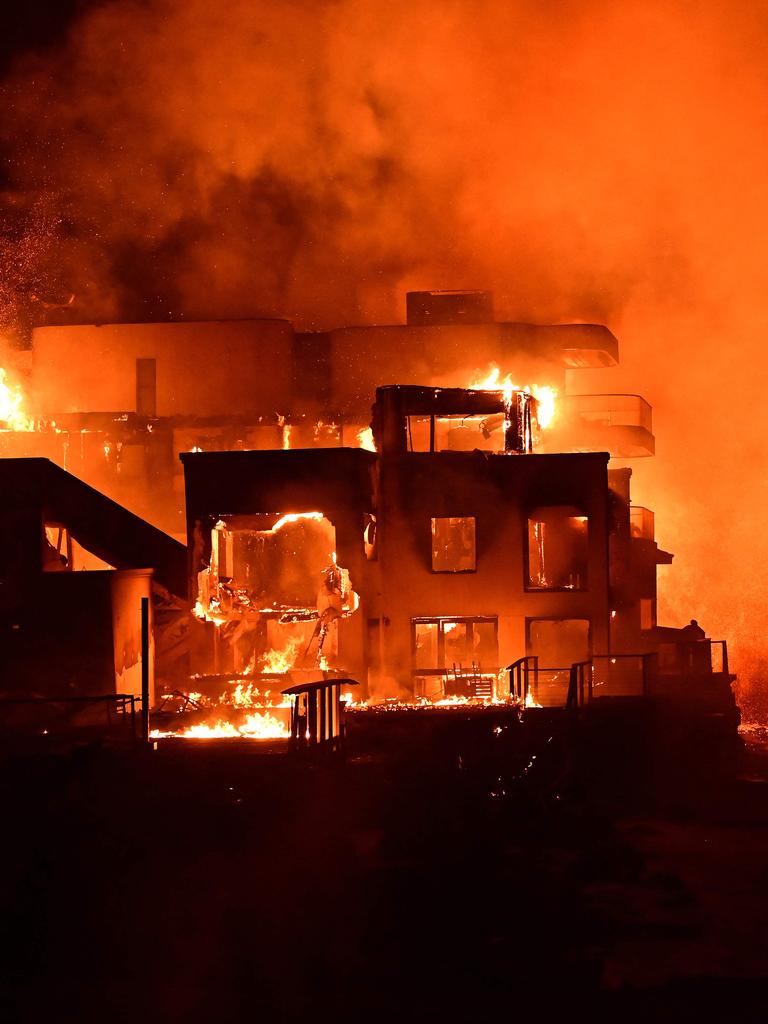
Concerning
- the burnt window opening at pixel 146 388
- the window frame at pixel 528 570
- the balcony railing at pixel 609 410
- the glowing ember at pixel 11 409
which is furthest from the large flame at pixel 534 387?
the glowing ember at pixel 11 409

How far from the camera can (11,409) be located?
171 feet

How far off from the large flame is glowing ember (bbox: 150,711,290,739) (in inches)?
895

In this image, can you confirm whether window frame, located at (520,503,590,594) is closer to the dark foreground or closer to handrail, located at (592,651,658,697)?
handrail, located at (592,651,658,697)

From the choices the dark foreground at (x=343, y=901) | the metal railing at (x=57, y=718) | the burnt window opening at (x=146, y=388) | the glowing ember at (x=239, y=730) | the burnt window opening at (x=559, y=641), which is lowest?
the dark foreground at (x=343, y=901)

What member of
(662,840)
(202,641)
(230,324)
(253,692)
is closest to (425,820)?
(662,840)

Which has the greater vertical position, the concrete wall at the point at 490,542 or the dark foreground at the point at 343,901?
the concrete wall at the point at 490,542

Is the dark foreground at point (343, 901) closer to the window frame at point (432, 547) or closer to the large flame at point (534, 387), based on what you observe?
the window frame at point (432, 547)

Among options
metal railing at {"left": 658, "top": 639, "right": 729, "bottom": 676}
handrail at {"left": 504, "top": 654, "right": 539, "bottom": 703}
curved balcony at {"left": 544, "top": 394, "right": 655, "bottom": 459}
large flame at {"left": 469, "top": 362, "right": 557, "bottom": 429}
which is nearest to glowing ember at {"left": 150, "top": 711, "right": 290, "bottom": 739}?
handrail at {"left": 504, "top": 654, "right": 539, "bottom": 703}

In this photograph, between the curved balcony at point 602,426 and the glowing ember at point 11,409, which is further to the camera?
the glowing ember at point 11,409

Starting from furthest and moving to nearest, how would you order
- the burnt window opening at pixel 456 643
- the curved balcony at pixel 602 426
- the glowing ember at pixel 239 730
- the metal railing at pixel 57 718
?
the curved balcony at pixel 602 426 → the burnt window opening at pixel 456 643 → the glowing ember at pixel 239 730 → the metal railing at pixel 57 718

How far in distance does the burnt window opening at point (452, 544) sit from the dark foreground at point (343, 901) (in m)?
13.0

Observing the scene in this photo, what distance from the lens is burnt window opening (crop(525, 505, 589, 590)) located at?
36219 mm

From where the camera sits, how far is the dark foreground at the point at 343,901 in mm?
15016

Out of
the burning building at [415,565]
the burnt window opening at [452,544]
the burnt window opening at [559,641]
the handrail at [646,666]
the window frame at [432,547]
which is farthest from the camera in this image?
the burnt window opening at [452,544]
